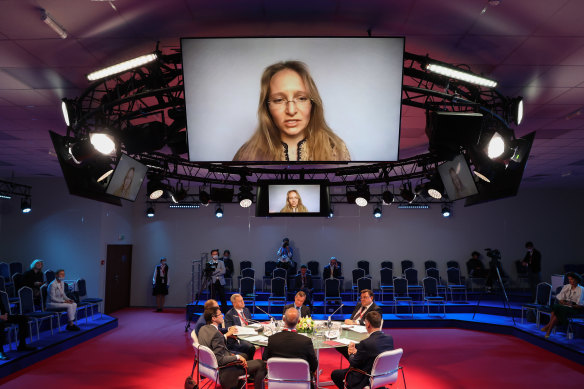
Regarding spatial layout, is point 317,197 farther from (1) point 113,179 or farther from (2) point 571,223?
(2) point 571,223

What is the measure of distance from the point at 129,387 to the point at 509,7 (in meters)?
7.02

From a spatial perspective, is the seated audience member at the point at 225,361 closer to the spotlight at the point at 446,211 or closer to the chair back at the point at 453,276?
the chair back at the point at 453,276

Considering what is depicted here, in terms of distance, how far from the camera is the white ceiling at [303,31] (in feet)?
12.6

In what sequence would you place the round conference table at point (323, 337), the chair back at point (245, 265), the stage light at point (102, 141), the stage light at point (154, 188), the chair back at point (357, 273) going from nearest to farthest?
1. the stage light at point (102, 141)
2. the round conference table at point (323, 337)
3. the stage light at point (154, 188)
4. the chair back at point (357, 273)
5. the chair back at point (245, 265)

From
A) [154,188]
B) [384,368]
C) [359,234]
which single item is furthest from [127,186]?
[359,234]

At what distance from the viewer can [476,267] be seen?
14211 mm

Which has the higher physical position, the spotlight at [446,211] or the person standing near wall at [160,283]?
the spotlight at [446,211]

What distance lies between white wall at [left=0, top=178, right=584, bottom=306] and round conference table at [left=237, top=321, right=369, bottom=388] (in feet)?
29.6

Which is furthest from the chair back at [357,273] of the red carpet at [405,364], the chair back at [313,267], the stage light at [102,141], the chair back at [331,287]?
the stage light at [102,141]

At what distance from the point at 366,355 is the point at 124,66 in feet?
13.8

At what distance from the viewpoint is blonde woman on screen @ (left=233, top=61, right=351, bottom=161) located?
4684 millimetres

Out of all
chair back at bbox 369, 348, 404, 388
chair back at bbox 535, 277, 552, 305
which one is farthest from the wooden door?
chair back at bbox 535, 277, 552, 305

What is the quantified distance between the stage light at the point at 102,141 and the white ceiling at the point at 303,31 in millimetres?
875

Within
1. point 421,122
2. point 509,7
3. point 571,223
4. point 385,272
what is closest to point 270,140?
point 509,7
